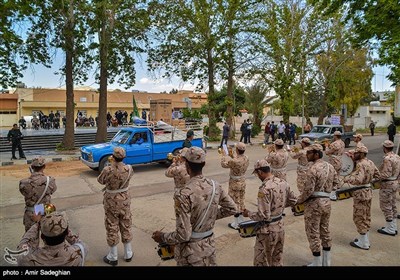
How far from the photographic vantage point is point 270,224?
4152mm

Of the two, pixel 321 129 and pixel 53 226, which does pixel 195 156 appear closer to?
pixel 53 226

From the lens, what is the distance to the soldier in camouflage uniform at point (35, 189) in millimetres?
4754

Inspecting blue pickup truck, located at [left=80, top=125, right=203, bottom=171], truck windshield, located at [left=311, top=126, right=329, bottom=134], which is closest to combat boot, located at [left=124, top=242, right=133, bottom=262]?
blue pickup truck, located at [left=80, top=125, right=203, bottom=171]

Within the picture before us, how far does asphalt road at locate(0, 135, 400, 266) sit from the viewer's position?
5.46 meters

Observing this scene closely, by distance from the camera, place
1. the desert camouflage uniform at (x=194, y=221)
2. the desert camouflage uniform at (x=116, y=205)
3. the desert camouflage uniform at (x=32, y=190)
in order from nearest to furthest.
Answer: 1. the desert camouflage uniform at (x=194, y=221)
2. the desert camouflage uniform at (x=32, y=190)
3. the desert camouflage uniform at (x=116, y=205)

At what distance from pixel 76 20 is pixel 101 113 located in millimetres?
5500

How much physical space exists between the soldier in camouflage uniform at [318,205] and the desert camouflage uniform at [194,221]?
6.65 ft

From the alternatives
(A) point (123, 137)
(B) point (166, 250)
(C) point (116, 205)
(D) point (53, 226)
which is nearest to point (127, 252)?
(C) point (116, 205)

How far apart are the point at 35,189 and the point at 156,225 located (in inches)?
118

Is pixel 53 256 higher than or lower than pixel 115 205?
higher

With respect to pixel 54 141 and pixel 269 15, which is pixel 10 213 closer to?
pixel 54 141

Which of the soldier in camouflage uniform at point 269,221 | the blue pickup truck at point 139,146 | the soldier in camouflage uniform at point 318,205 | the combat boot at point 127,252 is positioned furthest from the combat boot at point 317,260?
the blue pickup truck at point 139,146

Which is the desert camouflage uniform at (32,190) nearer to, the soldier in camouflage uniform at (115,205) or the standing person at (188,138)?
the soldier in camouflage uniform at (115,205)

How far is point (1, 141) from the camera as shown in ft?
64.3
